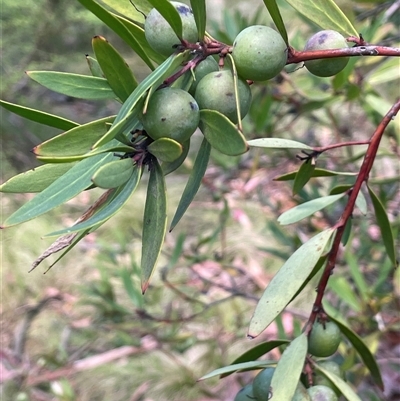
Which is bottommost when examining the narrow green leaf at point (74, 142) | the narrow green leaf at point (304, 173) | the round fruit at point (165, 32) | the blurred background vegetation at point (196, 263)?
the blurred background vegetation at point (196, 263)

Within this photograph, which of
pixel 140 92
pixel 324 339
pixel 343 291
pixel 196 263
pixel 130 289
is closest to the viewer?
pixel 140 92

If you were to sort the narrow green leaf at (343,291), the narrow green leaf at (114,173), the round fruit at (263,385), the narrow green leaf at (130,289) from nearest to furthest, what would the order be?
the narrow green leaf at (114,173) < the round fruit at (263,385) < the narrow green leaf at (343,291) < the narrow green leaf at (130,289)

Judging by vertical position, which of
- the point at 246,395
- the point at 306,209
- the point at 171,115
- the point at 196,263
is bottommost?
the point at 196,263

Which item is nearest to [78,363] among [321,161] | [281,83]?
[321,161]

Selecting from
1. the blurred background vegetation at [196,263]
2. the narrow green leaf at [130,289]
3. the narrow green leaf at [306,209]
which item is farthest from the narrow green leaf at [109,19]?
the narrow green leaf at [130,289]

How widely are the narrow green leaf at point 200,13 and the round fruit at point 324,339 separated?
0.23 m

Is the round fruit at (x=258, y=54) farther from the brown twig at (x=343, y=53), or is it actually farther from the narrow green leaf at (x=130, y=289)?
the narrow green leaf at (x=130, y=289)

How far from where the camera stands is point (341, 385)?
35 centimetres

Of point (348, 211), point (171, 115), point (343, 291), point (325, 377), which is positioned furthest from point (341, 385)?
point (343, 291)

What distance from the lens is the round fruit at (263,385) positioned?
0.35m

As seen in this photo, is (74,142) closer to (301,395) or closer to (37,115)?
(37,115)

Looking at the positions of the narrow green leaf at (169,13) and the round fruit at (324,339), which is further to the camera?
the round fruit at (324,339)

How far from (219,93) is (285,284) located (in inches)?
5.8

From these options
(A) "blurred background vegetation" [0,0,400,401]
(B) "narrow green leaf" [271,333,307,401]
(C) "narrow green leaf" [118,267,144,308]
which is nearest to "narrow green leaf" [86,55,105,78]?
(B) "narrow green leaf" [271,333,307,401]
